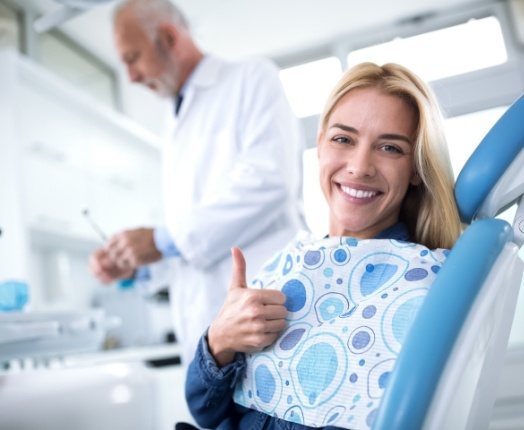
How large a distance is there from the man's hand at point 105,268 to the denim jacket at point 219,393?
0.63 m

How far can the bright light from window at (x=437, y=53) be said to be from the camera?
108cm

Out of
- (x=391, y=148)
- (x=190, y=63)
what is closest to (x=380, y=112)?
(x=391, y=148)

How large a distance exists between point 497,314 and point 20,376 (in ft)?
2.89

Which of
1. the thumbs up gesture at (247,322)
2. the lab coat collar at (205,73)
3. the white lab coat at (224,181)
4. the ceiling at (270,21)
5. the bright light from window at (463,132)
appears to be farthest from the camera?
the ceiling at (270,21)

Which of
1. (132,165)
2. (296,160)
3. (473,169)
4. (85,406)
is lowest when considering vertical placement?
(85,406)

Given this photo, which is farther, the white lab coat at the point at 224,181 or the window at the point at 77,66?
the window at the point at 77,66

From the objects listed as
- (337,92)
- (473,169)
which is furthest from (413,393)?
(337,92)

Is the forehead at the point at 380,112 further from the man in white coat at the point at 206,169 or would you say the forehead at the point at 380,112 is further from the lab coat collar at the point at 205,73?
the lab coat collar at the point at 205,73

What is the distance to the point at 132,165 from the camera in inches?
150

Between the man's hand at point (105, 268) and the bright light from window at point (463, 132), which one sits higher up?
the bright light from window at point (463, 132)

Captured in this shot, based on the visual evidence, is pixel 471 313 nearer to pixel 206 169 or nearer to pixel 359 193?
pixel 359 193

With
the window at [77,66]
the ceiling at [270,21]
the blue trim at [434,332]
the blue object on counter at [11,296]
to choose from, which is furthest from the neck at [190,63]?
the window at [77,66]

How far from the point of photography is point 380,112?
0.88 metres

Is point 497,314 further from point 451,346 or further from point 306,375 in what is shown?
point 306,375
